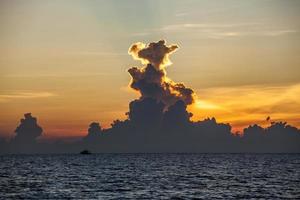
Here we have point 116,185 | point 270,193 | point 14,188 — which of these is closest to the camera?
point 270,193

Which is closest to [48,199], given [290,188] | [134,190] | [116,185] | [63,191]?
[63,191]

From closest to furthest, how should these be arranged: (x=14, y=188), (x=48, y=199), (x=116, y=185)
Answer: (x=48, y=199) → (x=14, y=188) → (x=116, y=185)

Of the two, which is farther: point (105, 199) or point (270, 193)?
point (270, 193)

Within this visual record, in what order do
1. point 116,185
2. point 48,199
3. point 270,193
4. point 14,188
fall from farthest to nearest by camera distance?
point 116,185 < point 14,188 < point 270,193 < point 48,199

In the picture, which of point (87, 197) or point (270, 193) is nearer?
point (87, 197)

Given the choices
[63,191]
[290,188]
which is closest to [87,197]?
[63,191]

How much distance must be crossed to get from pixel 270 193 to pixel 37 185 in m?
43.8

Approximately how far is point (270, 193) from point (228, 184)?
16922 mm

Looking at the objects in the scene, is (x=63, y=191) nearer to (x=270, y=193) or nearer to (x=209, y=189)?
(x=209, y=189)

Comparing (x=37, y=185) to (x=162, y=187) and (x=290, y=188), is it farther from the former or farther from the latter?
(x=290, y=188)

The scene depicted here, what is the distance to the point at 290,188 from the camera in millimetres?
97000

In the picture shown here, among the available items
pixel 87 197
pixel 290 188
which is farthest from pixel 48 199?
pixel 290 188

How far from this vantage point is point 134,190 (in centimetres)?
9162

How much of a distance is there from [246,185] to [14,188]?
44.0m
